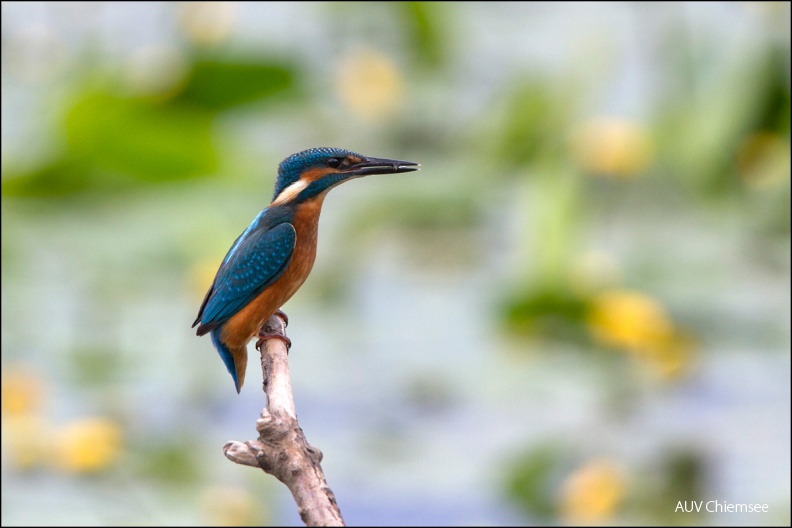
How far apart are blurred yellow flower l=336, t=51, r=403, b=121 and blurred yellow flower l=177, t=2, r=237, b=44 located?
0.57m

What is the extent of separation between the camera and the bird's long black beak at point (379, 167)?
5.47 feet

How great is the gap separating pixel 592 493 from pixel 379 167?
8.33 feet

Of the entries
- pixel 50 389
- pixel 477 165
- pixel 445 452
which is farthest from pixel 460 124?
pixel 50 389

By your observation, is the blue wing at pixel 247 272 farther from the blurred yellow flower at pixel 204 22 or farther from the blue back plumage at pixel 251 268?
the blurred yellow flower at pixel 204 22

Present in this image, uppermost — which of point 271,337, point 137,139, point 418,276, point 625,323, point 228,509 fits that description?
point 418,276

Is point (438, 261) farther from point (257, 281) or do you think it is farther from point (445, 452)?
point (257, 281)

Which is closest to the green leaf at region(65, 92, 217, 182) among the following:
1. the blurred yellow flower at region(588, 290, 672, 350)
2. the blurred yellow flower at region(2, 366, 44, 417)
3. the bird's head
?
the blurred yellow flower at region(2, 366, 44, 417)

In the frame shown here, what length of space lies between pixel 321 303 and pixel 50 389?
1.03 meters

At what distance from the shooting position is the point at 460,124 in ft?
19.5

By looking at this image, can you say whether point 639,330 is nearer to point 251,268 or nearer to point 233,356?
point 233,356

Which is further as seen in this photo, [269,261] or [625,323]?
[625,323]

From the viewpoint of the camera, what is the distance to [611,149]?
5.16 m

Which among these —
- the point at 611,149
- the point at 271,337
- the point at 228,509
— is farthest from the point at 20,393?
the point at 271,337

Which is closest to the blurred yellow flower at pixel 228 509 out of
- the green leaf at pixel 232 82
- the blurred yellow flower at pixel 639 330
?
the blurred yellow flower at pixel 639 330
